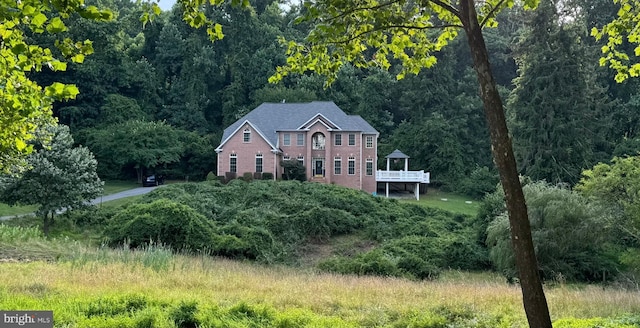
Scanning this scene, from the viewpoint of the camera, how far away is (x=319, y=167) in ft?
136

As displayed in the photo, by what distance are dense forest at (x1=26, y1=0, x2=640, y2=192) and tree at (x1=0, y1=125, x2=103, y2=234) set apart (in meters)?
19.3

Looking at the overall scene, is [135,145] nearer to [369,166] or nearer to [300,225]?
[369,166]

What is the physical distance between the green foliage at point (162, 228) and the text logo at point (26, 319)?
43.8 feet

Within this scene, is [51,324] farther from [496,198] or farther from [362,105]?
[362,105]

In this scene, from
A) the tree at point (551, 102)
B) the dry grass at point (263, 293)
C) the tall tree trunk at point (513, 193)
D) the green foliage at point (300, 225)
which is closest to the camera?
the tall tree trunk at point (513, 193)

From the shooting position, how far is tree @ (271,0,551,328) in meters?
4.29

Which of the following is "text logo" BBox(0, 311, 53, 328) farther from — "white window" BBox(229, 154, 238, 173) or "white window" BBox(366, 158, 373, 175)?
"white window" BBox(366, 158, 373, 175)

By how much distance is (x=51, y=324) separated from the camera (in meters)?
5.18

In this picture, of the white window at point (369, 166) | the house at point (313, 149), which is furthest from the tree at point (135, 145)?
the white window at point (369, 166)

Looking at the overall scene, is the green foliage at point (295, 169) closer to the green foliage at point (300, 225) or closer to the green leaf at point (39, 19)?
the green foliage at point (300, 225)

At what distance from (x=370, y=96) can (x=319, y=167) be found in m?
15.4

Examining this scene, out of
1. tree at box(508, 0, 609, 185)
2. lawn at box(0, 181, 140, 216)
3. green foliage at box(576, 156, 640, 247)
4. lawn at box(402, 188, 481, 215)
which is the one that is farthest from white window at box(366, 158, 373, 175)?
green foliage at box(576, 156, 640, 247)

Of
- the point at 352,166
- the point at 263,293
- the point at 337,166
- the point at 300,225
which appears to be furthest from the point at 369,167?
the point at 263,293

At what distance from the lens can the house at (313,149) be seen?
40781 millimetres
